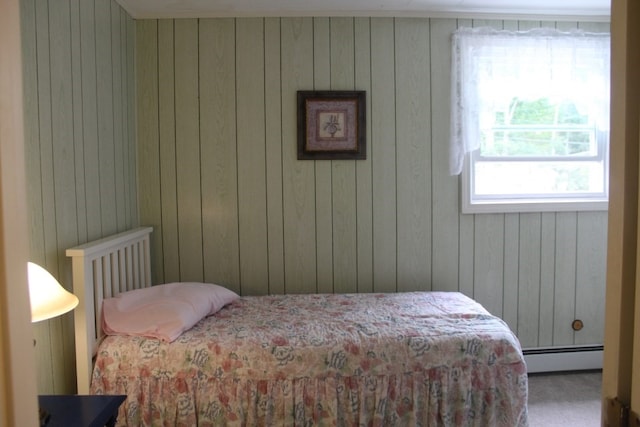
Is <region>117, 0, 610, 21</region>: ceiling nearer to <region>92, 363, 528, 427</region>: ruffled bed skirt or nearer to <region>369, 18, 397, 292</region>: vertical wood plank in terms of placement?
<region>369, 18, 397, 292</region>: vertical wood plank

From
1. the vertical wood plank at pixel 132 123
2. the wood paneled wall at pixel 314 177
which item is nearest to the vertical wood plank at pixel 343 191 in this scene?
the wood paneled wall at pixel 314 177

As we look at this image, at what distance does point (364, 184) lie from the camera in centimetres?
315

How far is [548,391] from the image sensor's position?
300 cm

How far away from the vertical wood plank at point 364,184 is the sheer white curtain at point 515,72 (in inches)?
22.1

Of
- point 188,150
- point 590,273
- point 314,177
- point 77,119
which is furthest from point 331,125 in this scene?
point 590,273

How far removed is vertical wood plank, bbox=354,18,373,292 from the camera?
3086mm

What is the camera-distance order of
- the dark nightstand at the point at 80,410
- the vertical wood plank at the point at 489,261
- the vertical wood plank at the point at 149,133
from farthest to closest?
the vertical wood plank at the point at 489,261
the vertical wood plank at the point at 149,133
the dark nightstand at the point at 80,410

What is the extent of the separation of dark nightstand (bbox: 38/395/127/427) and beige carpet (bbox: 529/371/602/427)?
86.7 inches

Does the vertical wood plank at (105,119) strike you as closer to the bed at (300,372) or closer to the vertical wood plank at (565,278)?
the bed at (300,372)

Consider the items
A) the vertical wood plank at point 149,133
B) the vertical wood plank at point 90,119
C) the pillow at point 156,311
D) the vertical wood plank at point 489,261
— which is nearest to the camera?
the pillow at point 156,311

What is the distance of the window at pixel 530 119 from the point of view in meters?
3.10

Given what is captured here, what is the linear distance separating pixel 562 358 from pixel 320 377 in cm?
204

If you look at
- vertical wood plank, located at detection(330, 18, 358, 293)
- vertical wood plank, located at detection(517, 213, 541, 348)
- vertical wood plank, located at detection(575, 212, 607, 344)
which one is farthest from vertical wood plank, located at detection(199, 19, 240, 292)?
vertical wood plank, located at detection(575, 212, 607, 344)

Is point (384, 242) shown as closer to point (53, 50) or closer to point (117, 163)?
point (117, 163)
